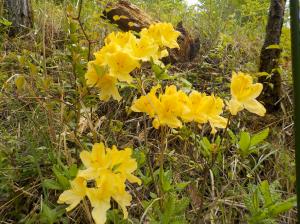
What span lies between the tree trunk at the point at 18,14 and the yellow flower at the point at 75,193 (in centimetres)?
252

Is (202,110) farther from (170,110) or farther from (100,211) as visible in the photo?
(100,211)

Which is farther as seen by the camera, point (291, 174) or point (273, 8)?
point (273, 8)

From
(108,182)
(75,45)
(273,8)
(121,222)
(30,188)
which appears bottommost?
(30,188)

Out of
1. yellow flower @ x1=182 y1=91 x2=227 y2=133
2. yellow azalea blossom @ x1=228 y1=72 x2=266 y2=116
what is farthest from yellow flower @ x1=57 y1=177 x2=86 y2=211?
yellow azalea blossom @ x1=228 y1=72 x2=266 y2=116

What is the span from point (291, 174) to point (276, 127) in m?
0.46

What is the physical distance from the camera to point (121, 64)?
3.14 feet

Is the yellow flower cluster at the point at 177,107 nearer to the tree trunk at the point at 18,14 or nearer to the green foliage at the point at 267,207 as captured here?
the green foliage at the point at 267,207

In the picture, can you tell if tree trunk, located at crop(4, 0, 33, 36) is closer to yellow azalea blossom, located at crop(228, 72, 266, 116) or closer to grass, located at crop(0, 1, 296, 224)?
grass, located at crop(0, 1, 296, 224)

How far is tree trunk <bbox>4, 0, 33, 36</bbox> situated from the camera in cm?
310

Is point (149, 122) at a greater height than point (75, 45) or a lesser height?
lesser

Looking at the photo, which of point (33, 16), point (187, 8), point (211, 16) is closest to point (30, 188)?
point (33, 16)

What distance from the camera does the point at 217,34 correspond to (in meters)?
3.19

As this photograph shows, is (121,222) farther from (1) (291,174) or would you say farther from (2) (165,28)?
(1) (291,174)

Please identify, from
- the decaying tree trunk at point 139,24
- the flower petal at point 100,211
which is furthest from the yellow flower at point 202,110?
the decaying tree trunk at point 139,24
